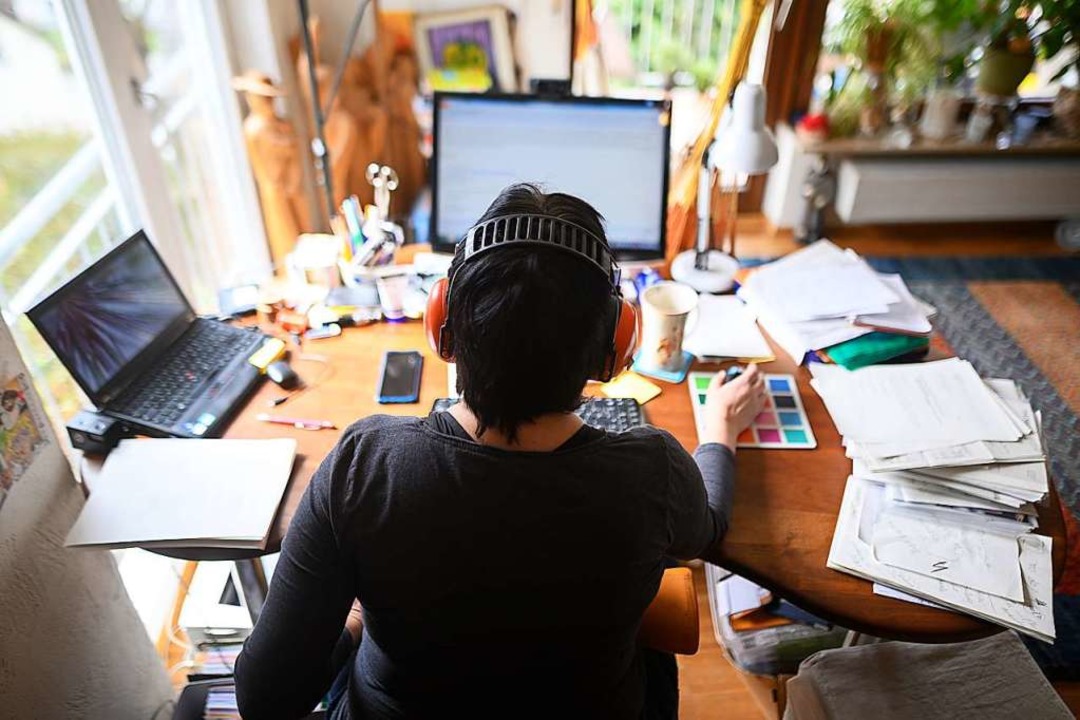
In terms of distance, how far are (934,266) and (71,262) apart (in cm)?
328

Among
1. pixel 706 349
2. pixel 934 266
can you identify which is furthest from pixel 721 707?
pixel 934 266

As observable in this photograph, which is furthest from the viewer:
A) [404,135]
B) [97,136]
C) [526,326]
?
[404,135]

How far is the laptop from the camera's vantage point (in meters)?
1.21

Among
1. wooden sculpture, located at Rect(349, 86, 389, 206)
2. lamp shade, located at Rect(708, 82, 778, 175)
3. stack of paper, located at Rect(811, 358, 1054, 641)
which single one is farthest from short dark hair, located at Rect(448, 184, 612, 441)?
wooden sculpture, located at Rect(349, 86, 389, 206)

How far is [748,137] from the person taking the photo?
1463 millimetres

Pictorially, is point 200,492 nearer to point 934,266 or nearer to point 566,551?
point 566,551

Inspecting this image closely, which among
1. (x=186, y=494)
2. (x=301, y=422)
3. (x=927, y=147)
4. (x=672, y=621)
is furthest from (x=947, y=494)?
(x=927, y=147)

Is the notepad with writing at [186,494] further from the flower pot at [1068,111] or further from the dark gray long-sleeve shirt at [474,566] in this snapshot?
the flower pot at [1068,111]

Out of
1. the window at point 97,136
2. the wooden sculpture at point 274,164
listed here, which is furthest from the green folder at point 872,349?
the wooden sculpture at point 274,164

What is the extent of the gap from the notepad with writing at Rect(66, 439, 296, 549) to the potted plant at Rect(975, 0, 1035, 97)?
330 centimetres

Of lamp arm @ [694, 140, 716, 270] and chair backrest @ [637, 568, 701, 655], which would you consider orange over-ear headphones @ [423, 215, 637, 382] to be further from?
Answer: lamp arm @ [694, 140, 716, 270]

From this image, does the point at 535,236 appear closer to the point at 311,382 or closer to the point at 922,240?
the point at 311,382

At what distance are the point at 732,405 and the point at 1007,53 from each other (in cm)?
282

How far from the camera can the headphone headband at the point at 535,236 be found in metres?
0.77
